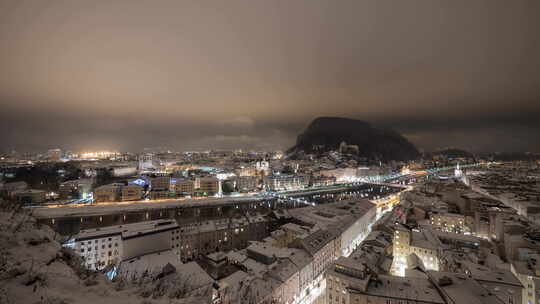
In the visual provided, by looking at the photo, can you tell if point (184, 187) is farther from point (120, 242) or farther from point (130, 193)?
point (120, 242)

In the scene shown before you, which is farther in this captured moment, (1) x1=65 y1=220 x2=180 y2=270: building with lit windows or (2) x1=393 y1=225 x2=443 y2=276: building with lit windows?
(2) x1=393 y1=225 x2=443 y2=276: building with lit windows

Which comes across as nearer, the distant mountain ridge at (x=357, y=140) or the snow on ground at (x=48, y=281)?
the snow on ground at (x=48, y=281)

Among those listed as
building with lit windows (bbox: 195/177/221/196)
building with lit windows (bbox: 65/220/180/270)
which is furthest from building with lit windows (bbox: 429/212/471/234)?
building with lit windows (bbox: 195/177/221/196)

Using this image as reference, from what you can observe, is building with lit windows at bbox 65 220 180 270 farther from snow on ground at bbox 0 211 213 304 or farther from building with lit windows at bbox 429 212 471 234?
building with lit windows at bbox 429 212 471 234

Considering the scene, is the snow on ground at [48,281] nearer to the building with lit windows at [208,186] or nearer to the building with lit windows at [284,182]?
the building with lit windows at [208,186]

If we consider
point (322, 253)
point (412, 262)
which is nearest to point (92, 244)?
point (322, 253)

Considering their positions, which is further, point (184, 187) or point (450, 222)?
point (184, 187)

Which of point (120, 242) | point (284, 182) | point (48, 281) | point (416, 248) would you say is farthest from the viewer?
point (284, 182)

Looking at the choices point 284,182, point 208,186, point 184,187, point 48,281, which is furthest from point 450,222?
point 184,187

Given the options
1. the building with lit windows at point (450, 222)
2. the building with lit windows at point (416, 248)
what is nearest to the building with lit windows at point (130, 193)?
the building with lit windows at point (416, 248)
